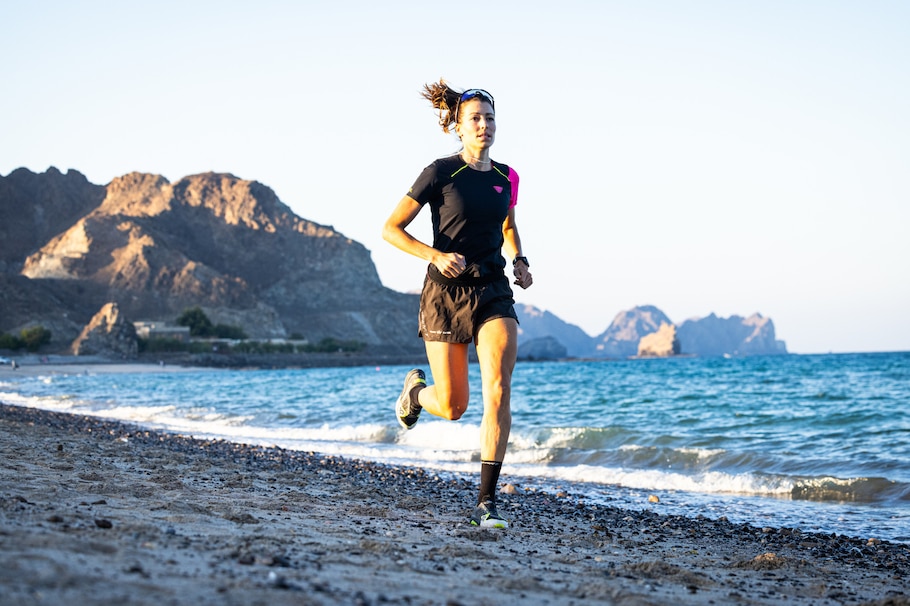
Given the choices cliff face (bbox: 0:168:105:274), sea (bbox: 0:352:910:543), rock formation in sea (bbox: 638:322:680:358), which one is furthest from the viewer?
rock formation in sea (bbox: 638:322:680:358)

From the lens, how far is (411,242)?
5.08 m

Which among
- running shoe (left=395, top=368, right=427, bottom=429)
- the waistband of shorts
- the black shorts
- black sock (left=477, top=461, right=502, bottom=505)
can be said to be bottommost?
black sock (left=477, top=461, right=502, bottom=505)

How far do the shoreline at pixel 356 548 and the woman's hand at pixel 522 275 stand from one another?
4.81 feet

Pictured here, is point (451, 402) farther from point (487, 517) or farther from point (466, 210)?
point (466, 210)

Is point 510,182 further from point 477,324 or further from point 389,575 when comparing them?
point 389,575

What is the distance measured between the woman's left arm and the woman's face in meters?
0.48

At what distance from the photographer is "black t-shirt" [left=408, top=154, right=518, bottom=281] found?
16.6 ft

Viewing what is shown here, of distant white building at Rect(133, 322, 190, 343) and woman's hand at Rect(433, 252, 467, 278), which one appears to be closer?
woman's hand at Rect(433, 252, 467, 278)

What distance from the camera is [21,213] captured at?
17538 cm

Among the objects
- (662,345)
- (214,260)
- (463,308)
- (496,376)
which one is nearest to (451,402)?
(496,376)

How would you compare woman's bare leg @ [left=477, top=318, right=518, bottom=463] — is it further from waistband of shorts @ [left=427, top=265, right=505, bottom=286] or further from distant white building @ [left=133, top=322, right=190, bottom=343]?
distant white building @ [left=133, top=322, right=190, bottom=343]

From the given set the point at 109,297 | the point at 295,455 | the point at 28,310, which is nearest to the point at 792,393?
the point at 295,455

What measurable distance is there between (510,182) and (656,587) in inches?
100

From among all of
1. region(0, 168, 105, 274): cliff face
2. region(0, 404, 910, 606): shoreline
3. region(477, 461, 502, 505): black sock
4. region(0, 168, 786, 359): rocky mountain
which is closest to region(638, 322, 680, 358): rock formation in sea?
region(0, 168, 786, 359): rocky mountain
